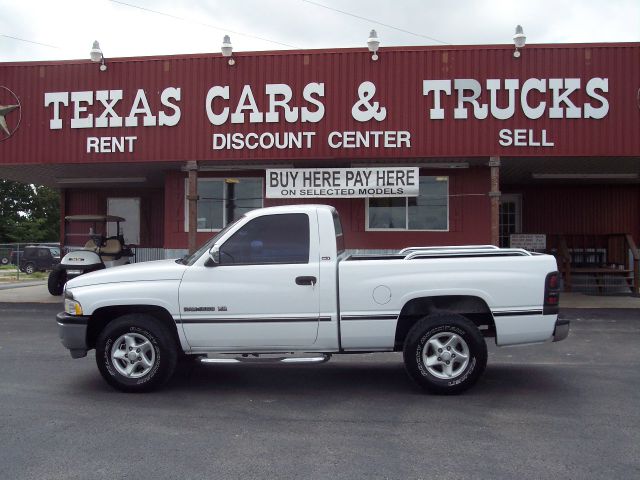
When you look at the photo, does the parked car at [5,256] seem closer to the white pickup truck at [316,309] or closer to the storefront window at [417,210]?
the storefront window at [417,210]

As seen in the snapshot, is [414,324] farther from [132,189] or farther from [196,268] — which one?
[132,189]

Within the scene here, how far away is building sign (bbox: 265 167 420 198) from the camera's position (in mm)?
13844

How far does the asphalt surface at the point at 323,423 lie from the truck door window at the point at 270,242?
1421mm

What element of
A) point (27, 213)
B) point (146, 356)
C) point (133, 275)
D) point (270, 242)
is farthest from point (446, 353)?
point (27, 213)

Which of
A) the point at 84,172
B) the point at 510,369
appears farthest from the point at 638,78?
the point at 84,172

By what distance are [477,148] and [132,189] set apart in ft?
40.0

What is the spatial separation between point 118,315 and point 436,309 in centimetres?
336

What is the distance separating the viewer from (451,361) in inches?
243

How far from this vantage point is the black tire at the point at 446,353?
611cm

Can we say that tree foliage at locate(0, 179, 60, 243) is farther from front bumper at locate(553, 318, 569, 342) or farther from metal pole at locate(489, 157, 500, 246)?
front bumper at locate(553, 318, 569, 342)

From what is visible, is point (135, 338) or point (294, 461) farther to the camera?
point (135, 338)

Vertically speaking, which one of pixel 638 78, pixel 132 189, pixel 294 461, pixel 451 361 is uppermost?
pixel 638 78

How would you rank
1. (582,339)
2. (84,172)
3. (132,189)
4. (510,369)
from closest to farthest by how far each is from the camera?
(510,369), (582,339), (84,172), (132,189)

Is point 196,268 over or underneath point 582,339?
over
